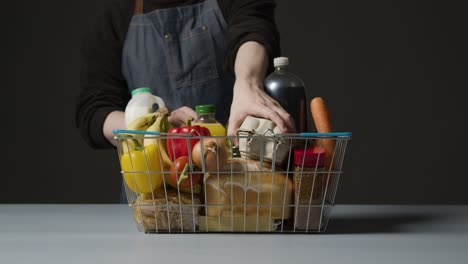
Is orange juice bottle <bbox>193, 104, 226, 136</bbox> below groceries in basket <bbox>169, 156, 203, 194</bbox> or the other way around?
the other way around

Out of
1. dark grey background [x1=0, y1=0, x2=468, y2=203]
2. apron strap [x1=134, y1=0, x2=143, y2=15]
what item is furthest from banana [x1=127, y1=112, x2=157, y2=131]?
dark grey background [x1=0, y1=0, x2=468, y2=203]

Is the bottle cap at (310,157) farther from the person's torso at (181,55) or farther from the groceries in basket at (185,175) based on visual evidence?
the person's torso at (181,55)

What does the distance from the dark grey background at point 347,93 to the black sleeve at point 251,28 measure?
1554mm

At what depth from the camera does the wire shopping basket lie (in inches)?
37.2

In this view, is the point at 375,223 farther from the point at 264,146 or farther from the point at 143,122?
the point at 143,122

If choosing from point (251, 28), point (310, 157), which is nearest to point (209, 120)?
point (310, 157)

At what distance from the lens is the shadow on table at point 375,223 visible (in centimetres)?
102

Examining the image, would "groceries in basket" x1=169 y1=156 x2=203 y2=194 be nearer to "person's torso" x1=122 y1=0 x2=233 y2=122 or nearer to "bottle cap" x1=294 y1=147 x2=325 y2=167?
"bottle cap" x1=294 y1=147 x2=325 y2=167

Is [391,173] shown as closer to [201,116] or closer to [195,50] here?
[195,50]

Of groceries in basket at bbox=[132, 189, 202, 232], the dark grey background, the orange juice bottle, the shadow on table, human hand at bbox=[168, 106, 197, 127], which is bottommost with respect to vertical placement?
the dark grey background

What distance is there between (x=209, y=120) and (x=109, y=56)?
828 mm

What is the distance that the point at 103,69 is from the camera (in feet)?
5.91

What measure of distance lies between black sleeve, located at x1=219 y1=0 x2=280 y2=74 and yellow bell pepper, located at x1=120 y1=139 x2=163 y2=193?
1.72 ft

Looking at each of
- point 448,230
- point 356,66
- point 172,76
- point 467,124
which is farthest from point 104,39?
point 467,124
